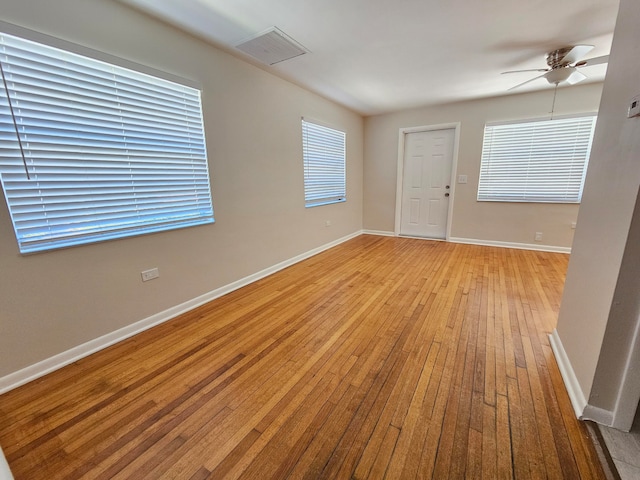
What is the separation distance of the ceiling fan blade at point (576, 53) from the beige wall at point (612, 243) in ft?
4.92

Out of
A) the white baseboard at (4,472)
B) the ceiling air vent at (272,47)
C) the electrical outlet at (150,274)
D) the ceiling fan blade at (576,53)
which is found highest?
the ceiling air vent at (272,47)

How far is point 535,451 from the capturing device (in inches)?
45.8

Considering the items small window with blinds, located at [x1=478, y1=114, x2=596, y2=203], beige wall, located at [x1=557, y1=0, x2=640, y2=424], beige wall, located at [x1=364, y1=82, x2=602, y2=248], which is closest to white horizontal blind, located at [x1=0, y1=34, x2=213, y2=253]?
beige wall, located at [x1=557, y1=0, x2=640, y2=424]

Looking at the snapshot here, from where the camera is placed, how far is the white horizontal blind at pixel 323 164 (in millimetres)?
3902

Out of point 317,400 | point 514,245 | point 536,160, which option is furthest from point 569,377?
point 536,160

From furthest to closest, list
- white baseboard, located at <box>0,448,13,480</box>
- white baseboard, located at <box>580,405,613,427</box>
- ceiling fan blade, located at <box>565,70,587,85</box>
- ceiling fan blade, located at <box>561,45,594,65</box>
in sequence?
ceiling fan blade, located at <box>565,70,587,85</box>, ceiling fan blade, located at <box>561,45,594,65</box>, white baseboard, located at <box>580,405,613,427</box>, white baseboard, located at <box>0,448,13,480</box>

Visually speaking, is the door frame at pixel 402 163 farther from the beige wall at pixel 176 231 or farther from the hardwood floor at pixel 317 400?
the hardwood floor at pixel 317 400

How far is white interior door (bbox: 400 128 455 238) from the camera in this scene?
15.7 ft

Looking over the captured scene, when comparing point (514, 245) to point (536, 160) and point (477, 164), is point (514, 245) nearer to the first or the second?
point (536, 160)

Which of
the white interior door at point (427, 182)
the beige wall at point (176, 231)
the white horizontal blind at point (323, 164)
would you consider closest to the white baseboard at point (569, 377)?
the beige wall at point (176, 231)

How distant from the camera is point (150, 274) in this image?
2215mm

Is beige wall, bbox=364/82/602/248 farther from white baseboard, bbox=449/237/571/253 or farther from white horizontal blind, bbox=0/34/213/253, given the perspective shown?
white horizontal blind, bbox=0/34/213/253

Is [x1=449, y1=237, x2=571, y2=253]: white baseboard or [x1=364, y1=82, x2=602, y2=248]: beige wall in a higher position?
[x1=364, y1=82, x2=602, y2=248]: beige wall

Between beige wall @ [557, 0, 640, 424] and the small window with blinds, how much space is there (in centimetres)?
308
